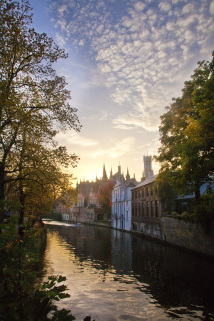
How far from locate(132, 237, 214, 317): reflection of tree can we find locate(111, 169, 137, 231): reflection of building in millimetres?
29928

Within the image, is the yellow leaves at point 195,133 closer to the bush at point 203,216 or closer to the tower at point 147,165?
the bush at point 203,216

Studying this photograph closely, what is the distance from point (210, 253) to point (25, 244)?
61.2 ft

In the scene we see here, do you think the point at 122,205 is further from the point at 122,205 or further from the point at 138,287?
the point at 138,287

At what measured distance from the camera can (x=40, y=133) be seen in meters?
11.4

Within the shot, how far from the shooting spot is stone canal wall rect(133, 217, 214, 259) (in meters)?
18.6

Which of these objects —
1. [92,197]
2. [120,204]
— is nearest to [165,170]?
[120,204]

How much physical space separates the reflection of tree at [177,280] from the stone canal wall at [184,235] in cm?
124

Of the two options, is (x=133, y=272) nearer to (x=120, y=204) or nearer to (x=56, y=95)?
(x=56, y=95)

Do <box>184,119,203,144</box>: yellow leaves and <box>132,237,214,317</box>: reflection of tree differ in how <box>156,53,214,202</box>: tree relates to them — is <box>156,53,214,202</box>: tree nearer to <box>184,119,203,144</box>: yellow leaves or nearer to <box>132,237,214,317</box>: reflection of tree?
<box>184,119,203,144</box>: yellow leaves

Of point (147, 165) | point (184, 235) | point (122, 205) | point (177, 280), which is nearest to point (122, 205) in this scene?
point (122, 205)

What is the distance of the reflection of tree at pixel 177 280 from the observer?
9969mm

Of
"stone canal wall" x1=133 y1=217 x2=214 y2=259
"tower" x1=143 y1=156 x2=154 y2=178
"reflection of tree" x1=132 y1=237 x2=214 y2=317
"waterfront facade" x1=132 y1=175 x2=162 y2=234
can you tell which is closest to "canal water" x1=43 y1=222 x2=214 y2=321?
"reflection of tree" x1=132 y1=237 x2=214 y2=317

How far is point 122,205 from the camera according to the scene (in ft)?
181

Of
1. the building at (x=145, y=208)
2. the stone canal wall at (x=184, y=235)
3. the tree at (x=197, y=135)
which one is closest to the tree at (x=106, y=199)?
the building at (x=145, y=208)
